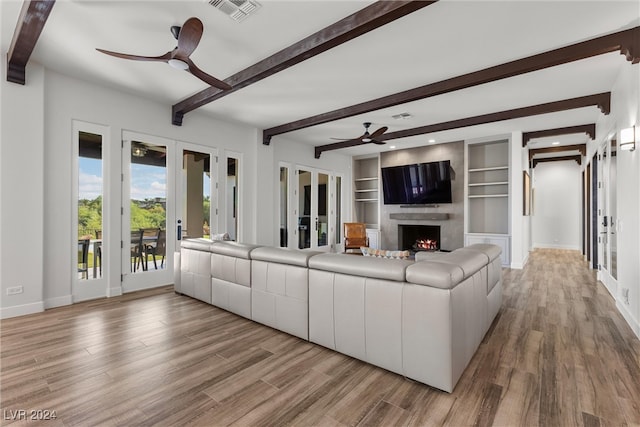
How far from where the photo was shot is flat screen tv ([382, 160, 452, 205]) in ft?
23.9

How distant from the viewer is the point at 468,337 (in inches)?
87.5

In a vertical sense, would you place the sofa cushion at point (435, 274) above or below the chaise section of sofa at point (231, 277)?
above

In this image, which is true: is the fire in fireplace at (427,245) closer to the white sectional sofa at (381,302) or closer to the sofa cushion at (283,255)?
the white sectional sofa at (381,302)

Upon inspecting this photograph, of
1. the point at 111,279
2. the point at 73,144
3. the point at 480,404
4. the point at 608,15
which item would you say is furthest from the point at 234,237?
the point at 608,15

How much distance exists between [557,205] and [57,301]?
1207 centimetres

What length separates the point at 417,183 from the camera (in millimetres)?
7645

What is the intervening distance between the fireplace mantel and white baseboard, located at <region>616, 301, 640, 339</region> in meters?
3.83

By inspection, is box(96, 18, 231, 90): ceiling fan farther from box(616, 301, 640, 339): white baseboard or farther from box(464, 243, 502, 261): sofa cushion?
box(616, 301, 640, 339): white baseboard

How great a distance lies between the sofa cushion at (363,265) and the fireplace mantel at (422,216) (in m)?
5.55

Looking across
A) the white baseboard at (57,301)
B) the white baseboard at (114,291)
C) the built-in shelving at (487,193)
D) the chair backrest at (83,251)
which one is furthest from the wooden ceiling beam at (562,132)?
the white baseboard at (57,301)

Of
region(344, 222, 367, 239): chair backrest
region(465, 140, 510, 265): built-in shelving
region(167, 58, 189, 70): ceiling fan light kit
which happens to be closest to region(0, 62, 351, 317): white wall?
region(167, 58, 189, 70): ceiling fan light kit

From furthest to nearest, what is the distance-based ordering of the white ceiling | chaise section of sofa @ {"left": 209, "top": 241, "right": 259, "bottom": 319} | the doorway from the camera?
the doorway < chaise section of sofa @ {"left": 209, "top": 241, "right": 259, "bottom": 319} < the white ceiling

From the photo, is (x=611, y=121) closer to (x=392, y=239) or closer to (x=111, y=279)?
(x=392, y=239)

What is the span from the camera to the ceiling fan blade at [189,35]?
245 centimetres
